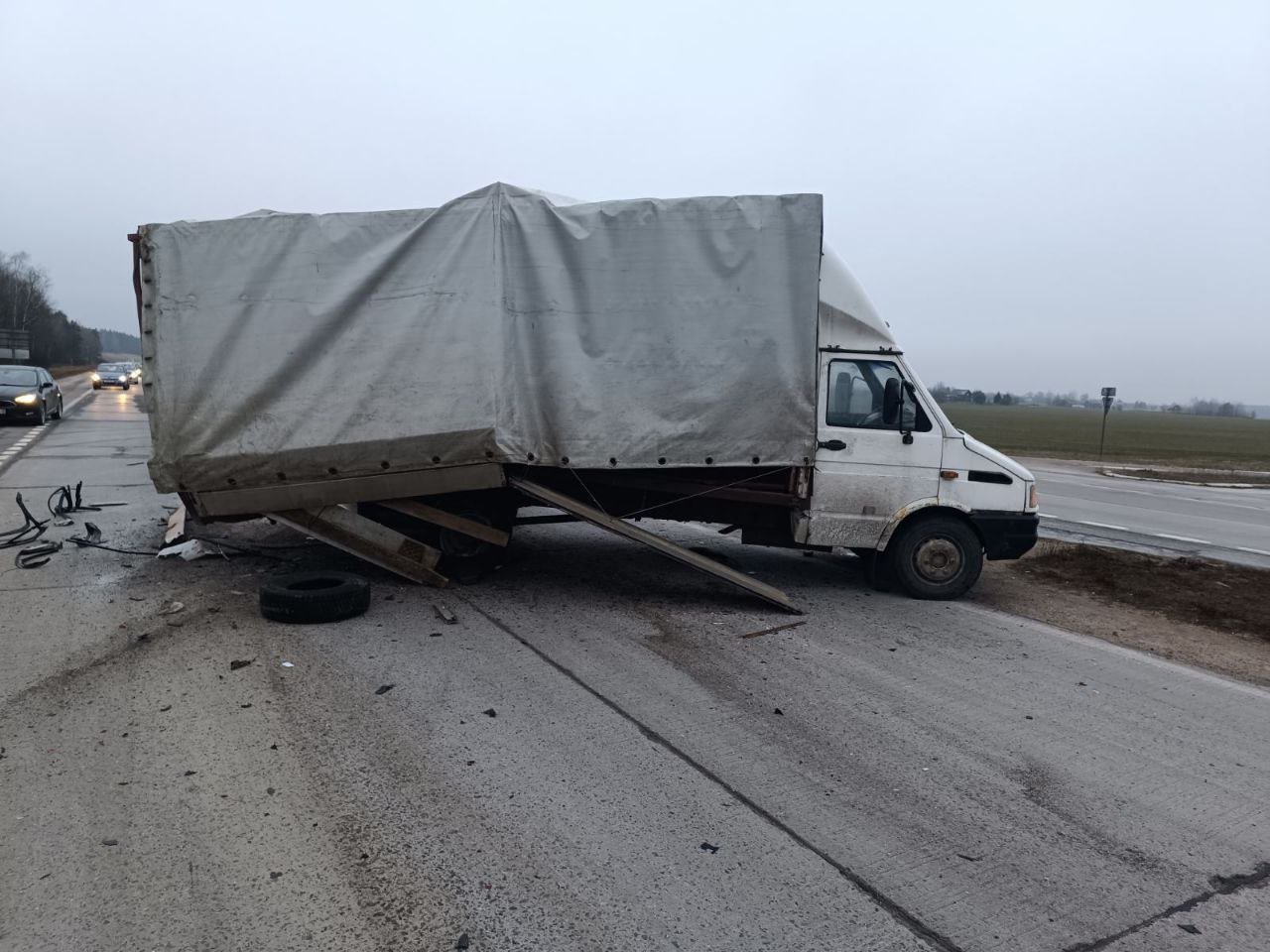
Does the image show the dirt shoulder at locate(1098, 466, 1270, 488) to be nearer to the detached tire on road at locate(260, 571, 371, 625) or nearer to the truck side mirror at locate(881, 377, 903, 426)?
the truck side mirror at locate(881, 377, 903, 426)

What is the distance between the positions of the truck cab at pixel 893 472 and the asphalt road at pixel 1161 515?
499 cm

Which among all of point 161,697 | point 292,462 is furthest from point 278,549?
point 161,697

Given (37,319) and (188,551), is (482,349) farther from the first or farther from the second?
(37,319)

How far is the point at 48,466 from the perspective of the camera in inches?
563

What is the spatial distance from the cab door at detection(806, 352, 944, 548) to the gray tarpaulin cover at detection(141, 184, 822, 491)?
1.81ft

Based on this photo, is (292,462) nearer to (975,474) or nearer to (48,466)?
(975,474)

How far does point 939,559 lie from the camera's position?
24.9 ft

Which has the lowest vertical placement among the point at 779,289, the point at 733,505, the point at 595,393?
the point at 733,505

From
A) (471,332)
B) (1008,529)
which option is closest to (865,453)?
(1008,529)

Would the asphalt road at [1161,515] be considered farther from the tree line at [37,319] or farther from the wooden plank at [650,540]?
the tree line at [37,319]

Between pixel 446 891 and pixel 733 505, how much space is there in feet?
16.7

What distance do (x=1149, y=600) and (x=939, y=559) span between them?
2335 millimetres

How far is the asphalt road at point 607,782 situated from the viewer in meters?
3.00

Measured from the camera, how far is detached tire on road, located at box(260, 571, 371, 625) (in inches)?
246
